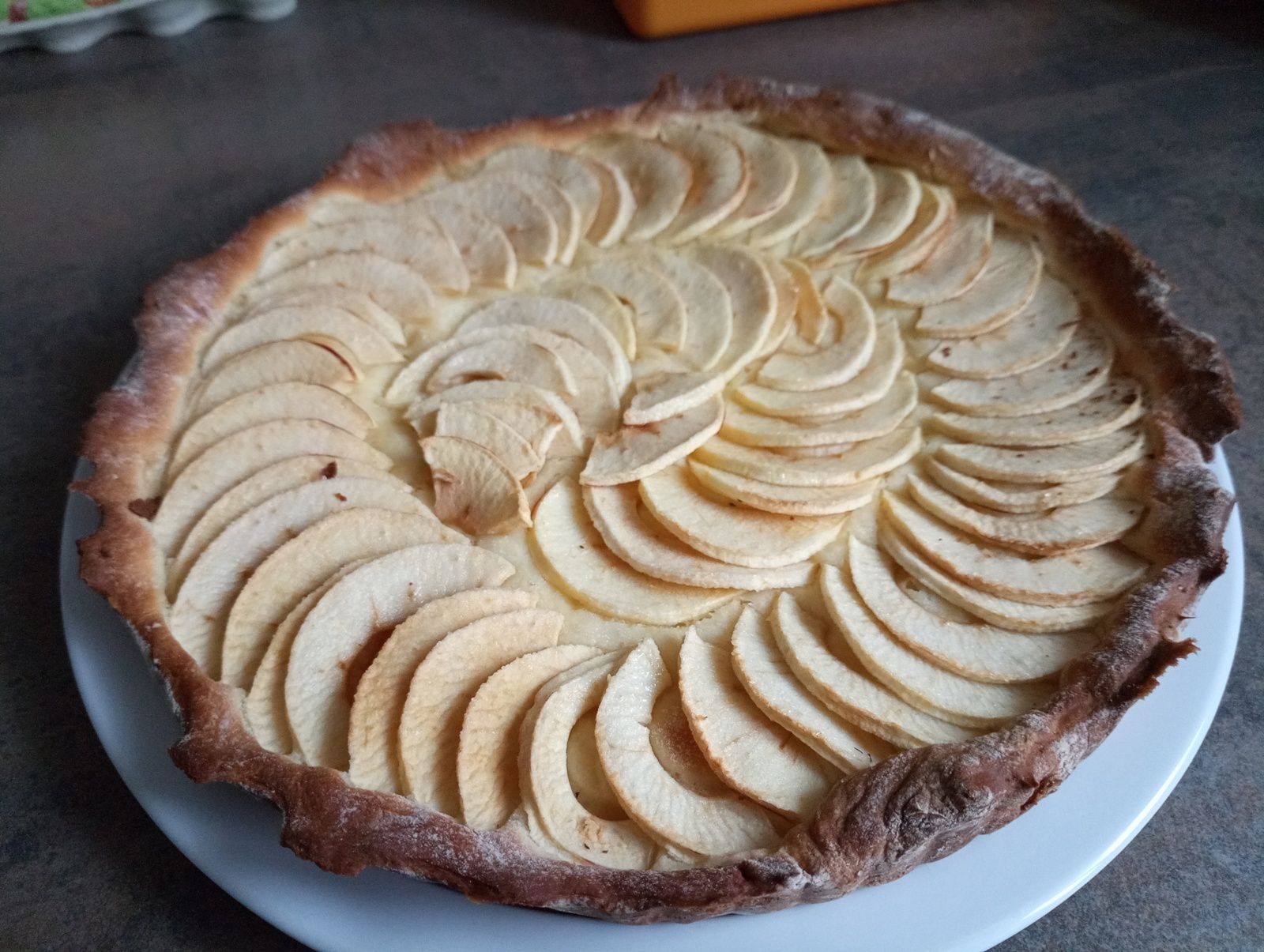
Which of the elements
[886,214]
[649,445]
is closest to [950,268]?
[886,214]

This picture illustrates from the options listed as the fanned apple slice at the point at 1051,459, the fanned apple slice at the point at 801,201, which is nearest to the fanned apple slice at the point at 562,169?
the fanned apple slice at the point at 801,201

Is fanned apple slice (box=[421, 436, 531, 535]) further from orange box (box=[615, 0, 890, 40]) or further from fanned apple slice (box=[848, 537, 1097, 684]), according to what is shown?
orange box (box=[615, 0, 890, 40])

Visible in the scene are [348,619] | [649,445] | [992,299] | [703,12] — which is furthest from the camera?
[703,12]

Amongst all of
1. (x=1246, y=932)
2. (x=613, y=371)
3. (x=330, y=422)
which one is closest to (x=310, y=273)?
(x=330, y=422)

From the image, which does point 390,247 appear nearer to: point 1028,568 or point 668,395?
point 668,395

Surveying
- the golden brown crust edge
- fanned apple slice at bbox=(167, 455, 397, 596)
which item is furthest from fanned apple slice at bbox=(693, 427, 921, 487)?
fanned apple slice at bbox=(167, 455, 397, 596)
